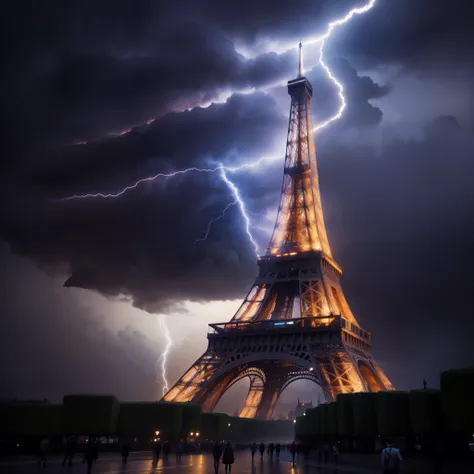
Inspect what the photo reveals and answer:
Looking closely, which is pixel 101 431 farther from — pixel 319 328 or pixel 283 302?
pixel 283 302

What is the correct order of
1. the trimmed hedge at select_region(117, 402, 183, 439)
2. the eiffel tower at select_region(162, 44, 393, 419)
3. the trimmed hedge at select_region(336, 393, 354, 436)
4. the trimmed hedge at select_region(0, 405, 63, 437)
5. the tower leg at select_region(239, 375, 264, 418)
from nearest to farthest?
the trimmed hedge at select_region(0, 405, 63, 437)
the trimmed hedge at select_region(336, 393, 354, 436)
the trimmed hedge at select_region(117, 402, 183, 439)
the eiffel tower at select_region(162, 44, 393, 419)
the tower leg at select_region(239, 375, 264, 418)

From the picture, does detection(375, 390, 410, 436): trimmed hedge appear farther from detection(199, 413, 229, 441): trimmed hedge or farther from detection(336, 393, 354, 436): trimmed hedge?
detection(199, 413, 229, 441): trimmed hedge

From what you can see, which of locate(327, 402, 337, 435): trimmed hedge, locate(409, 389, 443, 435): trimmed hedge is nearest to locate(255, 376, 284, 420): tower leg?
locate(327, 402, 337, 435): trimmed hedge

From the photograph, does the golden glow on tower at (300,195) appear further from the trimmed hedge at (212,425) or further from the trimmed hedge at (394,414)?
the trimmed hedge at (394,414)

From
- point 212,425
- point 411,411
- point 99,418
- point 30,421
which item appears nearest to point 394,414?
point 411,411

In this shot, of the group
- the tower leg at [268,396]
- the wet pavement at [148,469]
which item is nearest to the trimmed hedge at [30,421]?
the wet pavement at [148,469]

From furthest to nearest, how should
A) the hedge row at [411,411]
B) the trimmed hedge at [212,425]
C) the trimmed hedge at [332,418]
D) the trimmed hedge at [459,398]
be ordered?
1. the trimmed hedge at [212,425]
2. the trimmed hedge at [332,418]
3. the hedge row at [411,411]
4. the trimmed hedge at [459,398]

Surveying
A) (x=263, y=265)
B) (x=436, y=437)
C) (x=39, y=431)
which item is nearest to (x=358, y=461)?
(x=436, y=437)

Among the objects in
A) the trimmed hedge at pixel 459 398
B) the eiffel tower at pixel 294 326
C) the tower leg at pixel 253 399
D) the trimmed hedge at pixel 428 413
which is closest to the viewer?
the trimmed hedge at pixel 459 398
